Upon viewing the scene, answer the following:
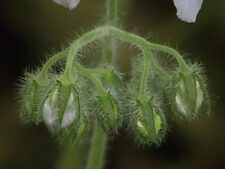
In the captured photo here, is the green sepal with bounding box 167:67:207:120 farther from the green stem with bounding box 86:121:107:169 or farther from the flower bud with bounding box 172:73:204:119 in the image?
the green stem with bounding box 86:121:107:169

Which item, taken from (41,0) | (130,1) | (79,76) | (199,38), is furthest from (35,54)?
(79,76)

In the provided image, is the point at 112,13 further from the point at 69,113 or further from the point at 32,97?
the point at 69,113

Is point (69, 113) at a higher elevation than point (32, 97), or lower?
lower

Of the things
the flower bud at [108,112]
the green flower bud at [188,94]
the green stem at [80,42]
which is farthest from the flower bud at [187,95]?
the green stem at [80,42]

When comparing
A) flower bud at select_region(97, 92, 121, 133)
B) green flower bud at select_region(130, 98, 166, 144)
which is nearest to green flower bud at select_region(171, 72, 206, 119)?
green flower bud at select_region(130, 98, 166, 144)

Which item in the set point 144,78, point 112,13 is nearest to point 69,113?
point 144,78

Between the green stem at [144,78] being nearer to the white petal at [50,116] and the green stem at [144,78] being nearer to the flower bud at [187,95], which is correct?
the flower bud at [187,95]

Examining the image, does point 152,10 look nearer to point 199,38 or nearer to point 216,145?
point 199,38
